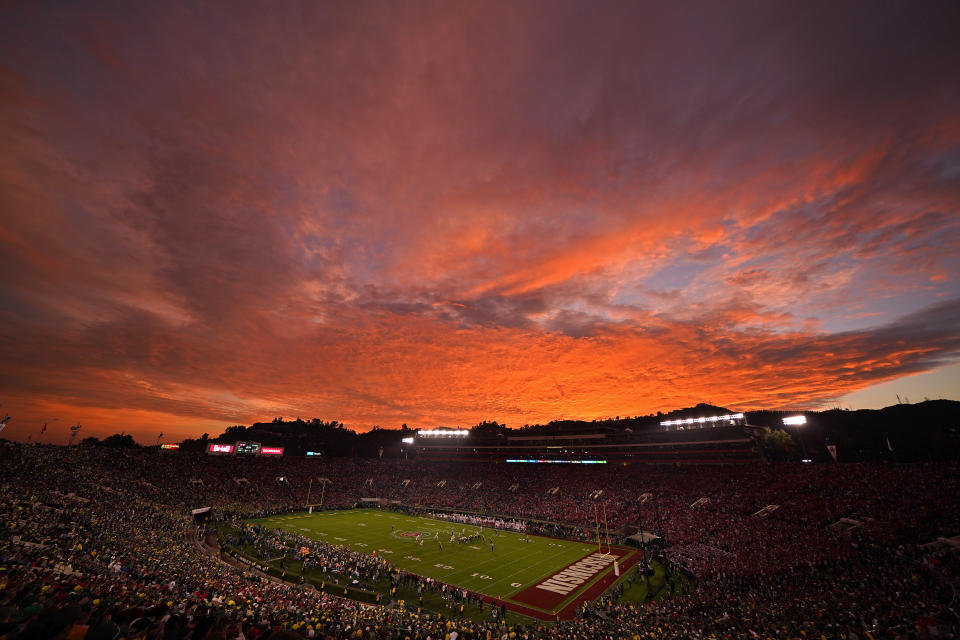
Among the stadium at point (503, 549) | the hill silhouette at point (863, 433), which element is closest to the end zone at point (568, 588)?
the stadium at point (503, 549)

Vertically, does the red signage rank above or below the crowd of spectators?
above

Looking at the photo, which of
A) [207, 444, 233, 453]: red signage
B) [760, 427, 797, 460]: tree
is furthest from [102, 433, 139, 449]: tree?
[760, 427, 797, 460]: tree

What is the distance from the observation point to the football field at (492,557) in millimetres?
27125

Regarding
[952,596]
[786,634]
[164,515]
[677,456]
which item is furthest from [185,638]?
[677,456]

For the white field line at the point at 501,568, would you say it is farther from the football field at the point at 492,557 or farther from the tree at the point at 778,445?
the tree at the point at 778,445

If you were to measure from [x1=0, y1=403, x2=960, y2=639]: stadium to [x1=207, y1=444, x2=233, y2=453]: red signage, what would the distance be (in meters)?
8.36

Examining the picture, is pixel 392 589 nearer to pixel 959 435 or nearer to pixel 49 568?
pixel 49 568

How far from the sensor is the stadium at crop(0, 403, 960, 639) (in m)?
14.9

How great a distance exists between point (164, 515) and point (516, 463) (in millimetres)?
60702

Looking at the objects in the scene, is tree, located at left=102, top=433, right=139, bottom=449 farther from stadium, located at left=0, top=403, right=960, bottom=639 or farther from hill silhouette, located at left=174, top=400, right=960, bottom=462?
stadium, located at left=0, top=403, right=960, bottom=639

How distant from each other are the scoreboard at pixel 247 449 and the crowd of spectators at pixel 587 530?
81.8 feet

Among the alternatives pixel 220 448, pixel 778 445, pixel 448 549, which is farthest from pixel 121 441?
pixel 778 445

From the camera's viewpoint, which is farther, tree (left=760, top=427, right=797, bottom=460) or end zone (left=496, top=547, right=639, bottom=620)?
tree (left=760, top=427, right=797, bottom=460)

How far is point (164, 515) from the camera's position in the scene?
37469mm
